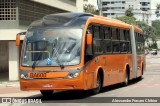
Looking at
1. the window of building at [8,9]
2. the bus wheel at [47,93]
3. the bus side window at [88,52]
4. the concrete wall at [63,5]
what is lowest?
the bus wheel at [47,93]

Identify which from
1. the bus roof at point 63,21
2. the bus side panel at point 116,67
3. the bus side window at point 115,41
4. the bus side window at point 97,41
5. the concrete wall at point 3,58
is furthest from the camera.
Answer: the concrete wall at point 3,58

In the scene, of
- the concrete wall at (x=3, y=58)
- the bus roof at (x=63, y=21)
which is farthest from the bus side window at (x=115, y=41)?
the concrete wall at (x=3, y=58)

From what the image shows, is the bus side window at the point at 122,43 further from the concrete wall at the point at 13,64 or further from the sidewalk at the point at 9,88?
the concrete wall at the point at 13,64

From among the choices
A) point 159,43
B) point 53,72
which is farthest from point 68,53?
point 159,43

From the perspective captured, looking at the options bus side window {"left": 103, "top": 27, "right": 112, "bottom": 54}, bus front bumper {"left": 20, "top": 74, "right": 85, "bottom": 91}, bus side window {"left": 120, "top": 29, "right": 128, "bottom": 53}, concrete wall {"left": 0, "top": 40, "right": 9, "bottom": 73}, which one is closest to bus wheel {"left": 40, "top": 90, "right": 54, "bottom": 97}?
bus front bumper {"left": 20, "top": 74, "right": 85, "bottom": 91}

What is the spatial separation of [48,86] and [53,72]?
522mm

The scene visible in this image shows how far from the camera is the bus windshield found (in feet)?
52.0

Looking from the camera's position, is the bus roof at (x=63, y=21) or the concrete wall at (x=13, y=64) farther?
the concrete wall at (x=13, y=64)

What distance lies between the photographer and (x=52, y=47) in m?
16.1

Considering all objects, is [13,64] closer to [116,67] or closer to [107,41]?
[116,67]

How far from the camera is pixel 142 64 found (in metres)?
27.5

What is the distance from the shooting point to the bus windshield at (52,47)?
52.0ft

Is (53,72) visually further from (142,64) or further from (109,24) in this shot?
(142,64)

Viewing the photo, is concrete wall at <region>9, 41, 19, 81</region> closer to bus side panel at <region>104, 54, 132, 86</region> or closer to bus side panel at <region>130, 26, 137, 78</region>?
bus side panel at <region>130, 26, 137, 78</region>
